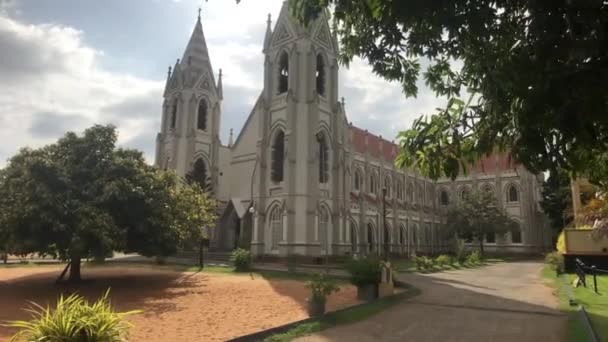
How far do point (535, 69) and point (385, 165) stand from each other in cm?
4498

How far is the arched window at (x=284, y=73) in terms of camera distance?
113 ft

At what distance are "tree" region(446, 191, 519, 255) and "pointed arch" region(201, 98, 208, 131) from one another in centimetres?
2803

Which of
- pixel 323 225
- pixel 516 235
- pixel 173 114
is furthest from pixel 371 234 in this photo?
pixel 516 235

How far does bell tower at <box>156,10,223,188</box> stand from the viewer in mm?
42062

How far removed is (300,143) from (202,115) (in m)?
16.8

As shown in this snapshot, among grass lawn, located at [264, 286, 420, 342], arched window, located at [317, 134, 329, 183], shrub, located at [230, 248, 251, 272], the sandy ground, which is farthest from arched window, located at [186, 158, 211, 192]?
grass lawn, located at [264, 286, 420, 342]

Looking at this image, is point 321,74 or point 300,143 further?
point 321,74

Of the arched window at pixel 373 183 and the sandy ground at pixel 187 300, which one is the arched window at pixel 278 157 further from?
the arched window at pixel 373 183

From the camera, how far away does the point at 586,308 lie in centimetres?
1123

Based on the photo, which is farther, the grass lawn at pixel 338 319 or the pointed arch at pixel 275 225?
the pointed arch at pixel 275 225

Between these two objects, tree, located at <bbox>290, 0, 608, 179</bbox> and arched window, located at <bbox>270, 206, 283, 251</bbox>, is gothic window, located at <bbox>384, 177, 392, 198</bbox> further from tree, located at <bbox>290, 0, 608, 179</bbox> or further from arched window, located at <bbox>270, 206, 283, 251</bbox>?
tree, located at <bbox>290, 0, 608, 179</bbox>

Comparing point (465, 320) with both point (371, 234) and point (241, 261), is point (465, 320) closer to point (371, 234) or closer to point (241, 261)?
point (241, 261)

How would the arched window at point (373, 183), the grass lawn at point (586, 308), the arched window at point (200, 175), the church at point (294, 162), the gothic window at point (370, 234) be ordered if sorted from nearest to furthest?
the grass lawn at point (586, 308)
the church at point (294, 162)
the arched window at point (200, 175)
the gothic window at point (370, 234)
the arched window at point (373, 183)

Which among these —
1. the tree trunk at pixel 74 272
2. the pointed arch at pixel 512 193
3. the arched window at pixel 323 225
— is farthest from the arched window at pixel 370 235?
the tree trunk at pixel 74 272
